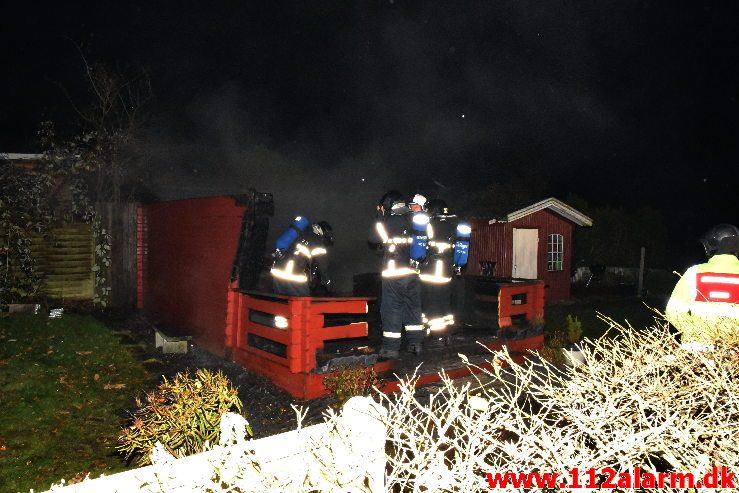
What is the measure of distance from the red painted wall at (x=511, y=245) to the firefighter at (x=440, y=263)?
8.20m

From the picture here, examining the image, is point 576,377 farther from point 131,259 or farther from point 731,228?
point 131,259

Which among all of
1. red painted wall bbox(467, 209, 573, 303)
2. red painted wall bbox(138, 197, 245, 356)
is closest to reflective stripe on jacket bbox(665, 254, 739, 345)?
red painted wall bbox(138, 197, 245, 356)

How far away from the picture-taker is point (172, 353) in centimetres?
775

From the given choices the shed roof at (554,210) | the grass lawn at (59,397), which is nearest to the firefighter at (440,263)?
the grass lawn at (59,397)

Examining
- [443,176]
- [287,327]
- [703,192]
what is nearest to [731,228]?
[287,327]

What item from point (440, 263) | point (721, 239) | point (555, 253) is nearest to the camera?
point (721, 239)

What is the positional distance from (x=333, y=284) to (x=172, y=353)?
9.62 ft

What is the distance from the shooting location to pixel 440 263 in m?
7.34

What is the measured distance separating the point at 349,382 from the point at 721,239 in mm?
3555

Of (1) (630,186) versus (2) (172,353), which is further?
(1) (630,186)

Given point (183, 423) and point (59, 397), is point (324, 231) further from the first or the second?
point (183, 423)

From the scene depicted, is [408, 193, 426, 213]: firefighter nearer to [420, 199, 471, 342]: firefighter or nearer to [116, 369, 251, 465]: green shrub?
[420, 199, 471, 342]: firefighter

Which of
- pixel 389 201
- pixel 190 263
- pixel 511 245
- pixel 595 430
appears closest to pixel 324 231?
pixel 389 201

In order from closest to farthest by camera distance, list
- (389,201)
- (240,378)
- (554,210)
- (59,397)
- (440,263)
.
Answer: (59,397)
(240,378)
(389,201)
(440,263)
(554,210)
